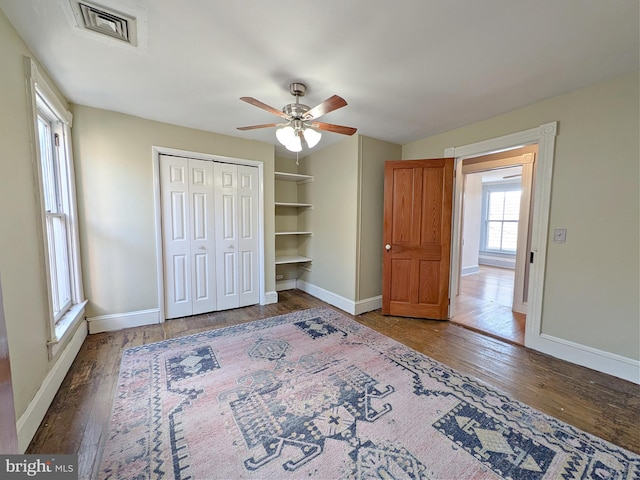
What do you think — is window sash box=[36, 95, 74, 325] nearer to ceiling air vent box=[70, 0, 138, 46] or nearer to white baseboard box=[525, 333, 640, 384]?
ceiling air vent box=[70, 0, 138, 46]

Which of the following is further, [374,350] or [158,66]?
[374,350]

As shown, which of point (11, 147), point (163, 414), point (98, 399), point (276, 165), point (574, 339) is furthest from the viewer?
point (276, 165)

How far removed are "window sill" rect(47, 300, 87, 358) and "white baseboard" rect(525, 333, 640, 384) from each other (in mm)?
4225

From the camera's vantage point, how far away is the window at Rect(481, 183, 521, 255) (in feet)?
24.3

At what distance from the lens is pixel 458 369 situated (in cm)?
226

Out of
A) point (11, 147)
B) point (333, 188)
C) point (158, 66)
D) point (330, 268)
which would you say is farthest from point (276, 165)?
point (11, 147)

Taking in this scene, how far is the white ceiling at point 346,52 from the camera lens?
1.45 meters

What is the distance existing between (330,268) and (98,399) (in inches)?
115

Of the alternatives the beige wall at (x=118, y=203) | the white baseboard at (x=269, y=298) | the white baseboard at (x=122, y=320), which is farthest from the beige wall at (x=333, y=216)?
the white baseboard at (x=122, y=320)

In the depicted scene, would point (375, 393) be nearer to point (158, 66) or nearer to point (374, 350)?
point (374, 350)

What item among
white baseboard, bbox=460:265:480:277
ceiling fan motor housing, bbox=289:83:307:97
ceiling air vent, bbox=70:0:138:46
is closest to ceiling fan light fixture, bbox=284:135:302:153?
ceiling fan motor housing, bbox=289:83:307:97

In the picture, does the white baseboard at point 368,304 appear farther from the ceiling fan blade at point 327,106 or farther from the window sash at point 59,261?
the window sash at point 59,261

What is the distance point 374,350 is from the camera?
2.56m

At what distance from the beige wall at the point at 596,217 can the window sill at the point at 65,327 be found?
4285 millimetres
